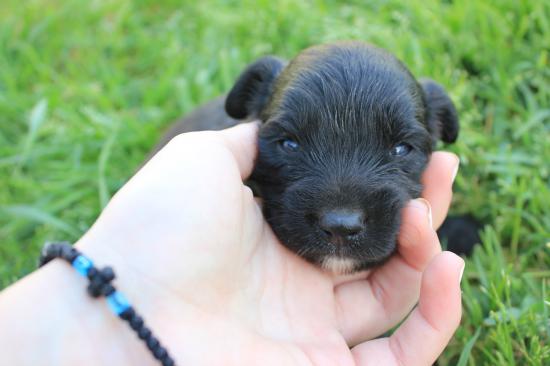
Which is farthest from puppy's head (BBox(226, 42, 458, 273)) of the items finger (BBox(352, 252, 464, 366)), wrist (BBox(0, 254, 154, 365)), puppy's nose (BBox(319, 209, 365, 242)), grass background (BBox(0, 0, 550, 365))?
wrist (BBox(0, 254, 154, 365))

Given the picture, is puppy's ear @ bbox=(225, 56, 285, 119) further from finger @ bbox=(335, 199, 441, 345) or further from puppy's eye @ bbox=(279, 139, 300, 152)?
finger @ bbox=(335, 199, 441, 345)

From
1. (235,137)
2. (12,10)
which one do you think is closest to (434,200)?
(235,137)

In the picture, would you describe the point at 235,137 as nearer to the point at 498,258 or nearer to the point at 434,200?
the point at 434,200

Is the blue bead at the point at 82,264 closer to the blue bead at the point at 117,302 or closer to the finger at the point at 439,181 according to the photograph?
the blue bead at the point at 117,302

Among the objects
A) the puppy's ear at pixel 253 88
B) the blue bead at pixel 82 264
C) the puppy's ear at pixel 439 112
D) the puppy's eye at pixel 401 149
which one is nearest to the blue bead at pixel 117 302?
the blue bead at pixel 82 264

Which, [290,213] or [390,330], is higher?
[290,213]

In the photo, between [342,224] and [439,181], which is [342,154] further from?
[439,181]
